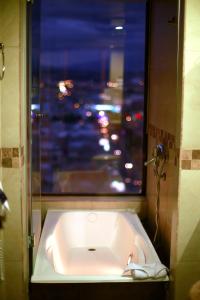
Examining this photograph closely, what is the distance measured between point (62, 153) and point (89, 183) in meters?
1.75

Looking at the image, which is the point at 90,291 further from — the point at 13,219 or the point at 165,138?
the point at 165,138

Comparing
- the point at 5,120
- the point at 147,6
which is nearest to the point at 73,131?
the point at 147,6

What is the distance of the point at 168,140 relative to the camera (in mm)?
3045

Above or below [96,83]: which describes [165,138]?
below

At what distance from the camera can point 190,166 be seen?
2.38 m

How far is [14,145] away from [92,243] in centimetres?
165

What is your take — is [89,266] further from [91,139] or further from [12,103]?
[91,139]

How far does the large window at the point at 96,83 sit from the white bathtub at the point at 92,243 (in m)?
0.33

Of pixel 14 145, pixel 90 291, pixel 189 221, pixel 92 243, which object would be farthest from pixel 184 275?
pixel 92 243

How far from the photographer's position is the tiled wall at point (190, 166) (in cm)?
230

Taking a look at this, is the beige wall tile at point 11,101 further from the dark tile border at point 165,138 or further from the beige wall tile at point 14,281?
the dark tile border at point 165,138

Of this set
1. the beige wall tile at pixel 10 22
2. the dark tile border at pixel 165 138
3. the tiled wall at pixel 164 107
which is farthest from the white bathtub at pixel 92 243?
the beige wall tile at pixel 10 22

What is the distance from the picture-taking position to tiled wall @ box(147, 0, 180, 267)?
2876 millimetres

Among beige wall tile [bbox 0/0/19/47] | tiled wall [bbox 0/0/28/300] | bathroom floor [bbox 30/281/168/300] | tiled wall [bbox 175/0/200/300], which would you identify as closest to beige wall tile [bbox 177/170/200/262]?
tiled wall [bbox 175/0/200/300]
